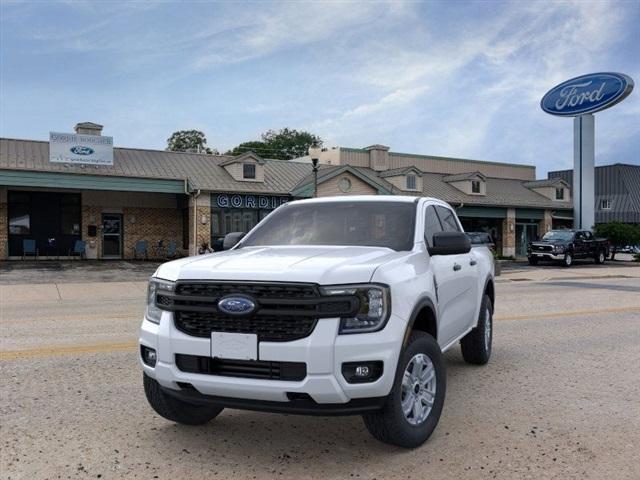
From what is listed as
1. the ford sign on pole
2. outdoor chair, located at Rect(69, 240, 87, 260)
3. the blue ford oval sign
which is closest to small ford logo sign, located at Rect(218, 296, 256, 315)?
outdoor chair, located at Rect(69, 240, 87, 260)

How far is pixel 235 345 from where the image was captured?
145 inches

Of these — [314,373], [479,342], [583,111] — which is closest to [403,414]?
[314,373]

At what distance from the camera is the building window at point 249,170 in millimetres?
30703

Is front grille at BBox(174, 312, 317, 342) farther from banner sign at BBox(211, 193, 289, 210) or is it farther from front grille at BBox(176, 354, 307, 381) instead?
banner sign at BBox(211, 193, 289, 210)

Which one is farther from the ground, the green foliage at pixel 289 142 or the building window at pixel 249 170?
the green foliage at pixel 289 142

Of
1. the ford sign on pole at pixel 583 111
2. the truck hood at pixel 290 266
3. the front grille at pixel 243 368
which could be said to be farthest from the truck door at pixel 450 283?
the ford sign on pole at pixel 583 111

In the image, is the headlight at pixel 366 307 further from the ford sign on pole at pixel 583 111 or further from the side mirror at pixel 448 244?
the ford sign on pole at pixel 583 111

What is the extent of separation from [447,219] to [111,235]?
26770 millimetres

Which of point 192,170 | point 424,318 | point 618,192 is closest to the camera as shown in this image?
point 424,318

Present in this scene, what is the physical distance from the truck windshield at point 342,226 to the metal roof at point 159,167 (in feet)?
75.9

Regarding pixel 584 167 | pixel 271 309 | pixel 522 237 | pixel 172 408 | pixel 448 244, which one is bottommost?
pixel 172 408

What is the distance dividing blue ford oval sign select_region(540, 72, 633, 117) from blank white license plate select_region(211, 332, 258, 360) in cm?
3630

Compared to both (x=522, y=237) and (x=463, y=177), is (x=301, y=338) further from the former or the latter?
(x=522, y=237)

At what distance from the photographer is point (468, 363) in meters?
6.84
